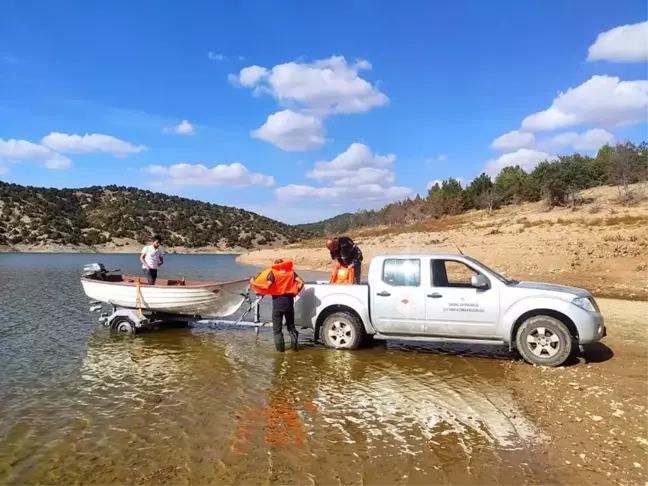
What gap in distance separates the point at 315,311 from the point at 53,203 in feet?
360

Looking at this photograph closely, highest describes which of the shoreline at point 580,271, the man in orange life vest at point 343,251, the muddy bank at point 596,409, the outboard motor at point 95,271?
the man in orange life vest at point 343,251

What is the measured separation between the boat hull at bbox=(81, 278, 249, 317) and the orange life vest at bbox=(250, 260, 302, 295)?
211 cm

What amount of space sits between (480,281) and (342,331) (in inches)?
113

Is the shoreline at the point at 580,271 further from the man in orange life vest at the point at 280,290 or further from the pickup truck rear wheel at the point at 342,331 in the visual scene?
the man in orange life vest at the point at 280,290

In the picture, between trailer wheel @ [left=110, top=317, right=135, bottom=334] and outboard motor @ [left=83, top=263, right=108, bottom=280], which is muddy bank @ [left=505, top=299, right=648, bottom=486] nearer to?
trailer wheel @ [left=110, top=317, right=135, bottom=334]

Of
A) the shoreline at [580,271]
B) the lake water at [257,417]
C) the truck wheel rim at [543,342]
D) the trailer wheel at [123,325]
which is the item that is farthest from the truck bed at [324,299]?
the shoreline at [580,271]

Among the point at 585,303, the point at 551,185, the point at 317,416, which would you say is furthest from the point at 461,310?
the point at 551,185

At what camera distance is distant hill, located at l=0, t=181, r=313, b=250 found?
308 ft

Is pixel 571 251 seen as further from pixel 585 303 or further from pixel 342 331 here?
pixel 342 331

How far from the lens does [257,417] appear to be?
249 inches

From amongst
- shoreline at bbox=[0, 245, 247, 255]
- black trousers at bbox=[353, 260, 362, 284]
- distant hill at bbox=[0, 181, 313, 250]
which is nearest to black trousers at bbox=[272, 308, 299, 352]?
black trousers at bbox=[353, 260, 362, 284]

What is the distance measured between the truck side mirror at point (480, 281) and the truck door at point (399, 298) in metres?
0.94

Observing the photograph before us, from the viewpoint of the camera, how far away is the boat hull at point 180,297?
11875 mm

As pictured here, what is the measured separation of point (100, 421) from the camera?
6148 mm
